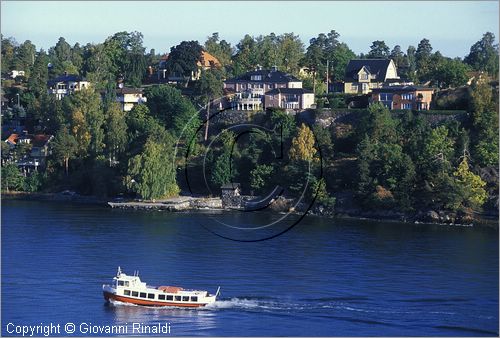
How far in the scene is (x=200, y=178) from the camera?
88.1ft

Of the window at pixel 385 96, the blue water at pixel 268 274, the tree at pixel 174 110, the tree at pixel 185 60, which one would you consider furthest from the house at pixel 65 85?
the blue water at pixel 268 274

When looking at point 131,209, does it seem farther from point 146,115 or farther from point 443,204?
point 443,204

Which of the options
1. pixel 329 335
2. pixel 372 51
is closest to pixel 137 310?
pixel 329 335

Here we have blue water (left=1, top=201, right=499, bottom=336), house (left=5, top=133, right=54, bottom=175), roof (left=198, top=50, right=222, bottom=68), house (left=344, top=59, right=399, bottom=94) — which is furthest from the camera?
roof (left=198, top=50, right=222, bottom=68)

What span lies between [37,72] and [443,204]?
56.4ft

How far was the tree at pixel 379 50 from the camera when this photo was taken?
38.9 metres

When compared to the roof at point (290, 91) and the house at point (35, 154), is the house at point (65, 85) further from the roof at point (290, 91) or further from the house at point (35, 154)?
the roof at point (290, 91)

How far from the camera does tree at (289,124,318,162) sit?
84.2 ft

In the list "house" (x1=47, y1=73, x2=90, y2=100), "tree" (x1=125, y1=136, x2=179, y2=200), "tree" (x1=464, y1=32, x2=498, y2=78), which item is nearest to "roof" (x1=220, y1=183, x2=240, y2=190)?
"tree" (x1=125, y1=136, x2=179, y2=200)

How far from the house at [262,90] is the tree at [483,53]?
7119mm

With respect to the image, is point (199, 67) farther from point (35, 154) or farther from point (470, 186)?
point (470, 186)

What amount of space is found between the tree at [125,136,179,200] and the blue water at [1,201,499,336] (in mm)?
2044

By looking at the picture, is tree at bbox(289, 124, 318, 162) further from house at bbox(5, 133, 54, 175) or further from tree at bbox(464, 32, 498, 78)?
tree at bbox(464, 32, 498, 78)

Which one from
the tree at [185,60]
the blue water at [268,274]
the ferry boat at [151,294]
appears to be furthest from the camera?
the tree at [185,60]
